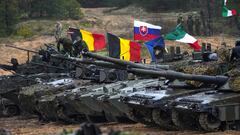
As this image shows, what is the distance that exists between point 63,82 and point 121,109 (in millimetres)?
6193

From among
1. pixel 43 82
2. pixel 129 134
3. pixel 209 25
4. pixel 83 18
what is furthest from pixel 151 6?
pixel 129 134

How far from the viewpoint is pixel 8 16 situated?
172 feet

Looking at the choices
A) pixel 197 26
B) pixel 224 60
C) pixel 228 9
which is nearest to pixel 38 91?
pixel 224 60

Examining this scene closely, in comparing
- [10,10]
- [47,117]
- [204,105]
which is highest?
[10,10]

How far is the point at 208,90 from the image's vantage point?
1558 cm

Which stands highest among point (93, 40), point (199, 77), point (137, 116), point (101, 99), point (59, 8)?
point (59, 8)

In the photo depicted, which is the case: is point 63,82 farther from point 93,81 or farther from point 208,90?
point 208,90

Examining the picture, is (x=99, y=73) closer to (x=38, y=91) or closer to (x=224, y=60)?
(x=38, y=91)

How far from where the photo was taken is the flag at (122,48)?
24677 millimetres

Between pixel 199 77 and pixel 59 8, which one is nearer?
pixel 199 77

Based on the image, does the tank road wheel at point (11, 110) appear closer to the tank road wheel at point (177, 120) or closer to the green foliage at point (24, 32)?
the tank road wheel at point (177, 120)

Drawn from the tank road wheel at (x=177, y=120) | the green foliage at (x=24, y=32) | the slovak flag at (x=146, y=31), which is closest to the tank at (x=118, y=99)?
the tank road wheel at (x=177, y=120)

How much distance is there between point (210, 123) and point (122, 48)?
10.9 meters

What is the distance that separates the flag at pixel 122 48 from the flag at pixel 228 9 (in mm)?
3982
